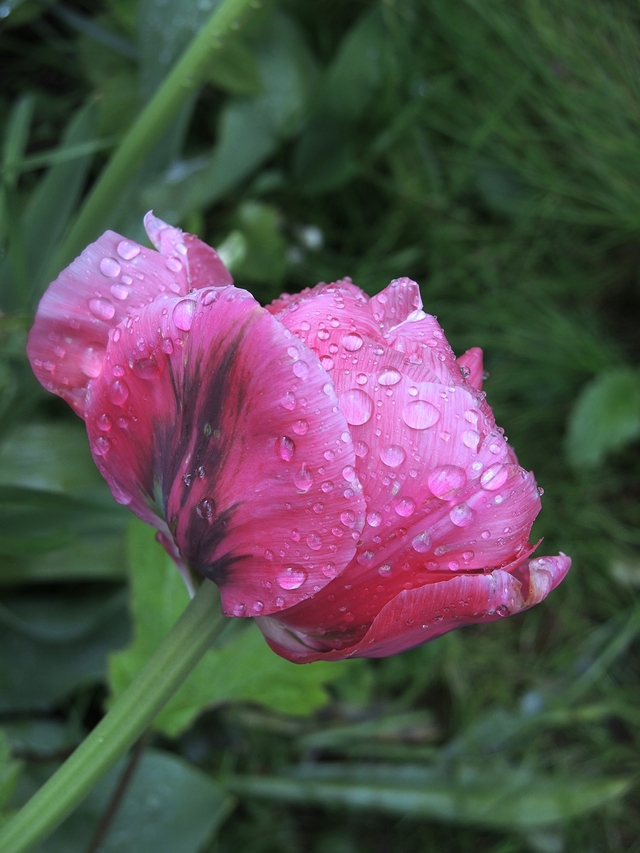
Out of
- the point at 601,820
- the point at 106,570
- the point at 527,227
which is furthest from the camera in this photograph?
the point at 527,227

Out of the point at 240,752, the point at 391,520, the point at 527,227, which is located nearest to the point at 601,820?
the point at 240,752

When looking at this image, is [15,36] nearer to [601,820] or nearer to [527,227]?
[527,227]

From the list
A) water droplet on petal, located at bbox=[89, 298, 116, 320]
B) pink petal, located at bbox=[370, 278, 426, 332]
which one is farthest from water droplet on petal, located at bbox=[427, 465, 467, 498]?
water droplet on petal, located at bbox=[89, 298, 116, 320]

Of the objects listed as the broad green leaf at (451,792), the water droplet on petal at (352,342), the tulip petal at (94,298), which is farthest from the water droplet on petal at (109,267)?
the broad green leaf at (451,792)

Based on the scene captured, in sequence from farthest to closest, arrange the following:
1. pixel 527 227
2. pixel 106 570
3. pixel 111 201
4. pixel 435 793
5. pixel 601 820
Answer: pixel 527 227, pixel 601 820, pixel 435 793, pixel 106 570, pixel 111 201

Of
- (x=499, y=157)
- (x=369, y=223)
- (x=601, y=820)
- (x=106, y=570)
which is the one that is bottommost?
(x=601, y=820)

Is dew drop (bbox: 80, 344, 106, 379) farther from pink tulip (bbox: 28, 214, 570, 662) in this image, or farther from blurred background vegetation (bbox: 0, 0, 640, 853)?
blurred background vegetation (bbox: 0, 0, 640, 853)

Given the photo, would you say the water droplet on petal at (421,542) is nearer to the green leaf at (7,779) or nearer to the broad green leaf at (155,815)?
the green leaf at (7,779)
